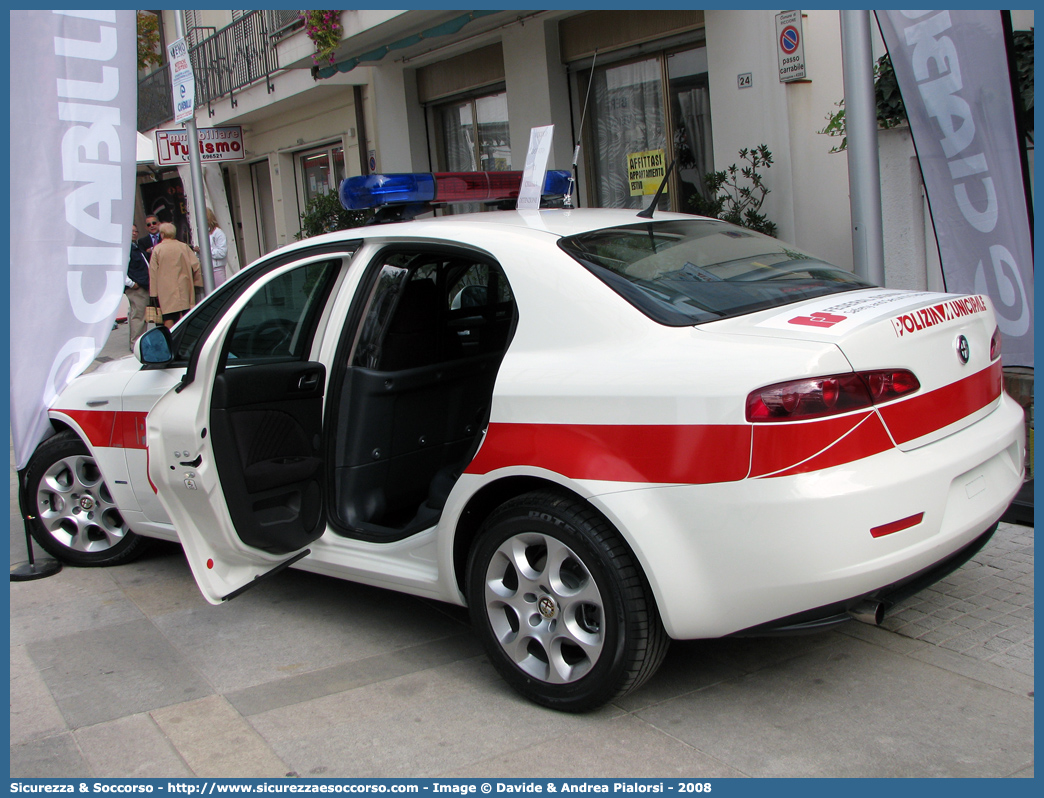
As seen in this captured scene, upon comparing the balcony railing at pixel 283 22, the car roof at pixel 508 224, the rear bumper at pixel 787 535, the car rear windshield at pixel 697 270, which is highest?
the balcony railing at pixel 283 22

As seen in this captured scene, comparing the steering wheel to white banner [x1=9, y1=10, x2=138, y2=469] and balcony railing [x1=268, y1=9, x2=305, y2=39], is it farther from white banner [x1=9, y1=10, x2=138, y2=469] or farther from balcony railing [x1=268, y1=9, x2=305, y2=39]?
balcony railing [x1=268, y1=9, x2=305, y2=39]

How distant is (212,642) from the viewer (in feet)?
13.1

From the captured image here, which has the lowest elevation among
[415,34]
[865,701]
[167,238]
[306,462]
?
[865,701]

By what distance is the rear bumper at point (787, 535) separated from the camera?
106 inches

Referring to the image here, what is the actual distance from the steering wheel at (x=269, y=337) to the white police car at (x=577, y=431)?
0.01 m

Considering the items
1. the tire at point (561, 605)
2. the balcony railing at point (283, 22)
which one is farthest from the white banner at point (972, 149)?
the balcony railing at point (283, 22)

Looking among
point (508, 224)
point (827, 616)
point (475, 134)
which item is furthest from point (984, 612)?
point (475, 134)

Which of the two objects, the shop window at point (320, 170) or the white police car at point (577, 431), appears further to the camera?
the shop window at point (320, 170)

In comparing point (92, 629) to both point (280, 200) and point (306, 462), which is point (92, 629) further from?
point (280, 200)

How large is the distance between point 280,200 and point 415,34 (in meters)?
7.94

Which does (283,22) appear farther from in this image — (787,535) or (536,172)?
(787,535)

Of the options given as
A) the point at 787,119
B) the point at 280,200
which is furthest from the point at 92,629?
the point at 280,200

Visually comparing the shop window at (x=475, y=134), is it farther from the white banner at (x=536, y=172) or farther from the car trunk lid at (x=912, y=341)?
the car trunk lid at (x=912, y=341)

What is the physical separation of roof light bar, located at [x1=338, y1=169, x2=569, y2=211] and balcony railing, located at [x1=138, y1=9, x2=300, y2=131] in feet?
33.5
